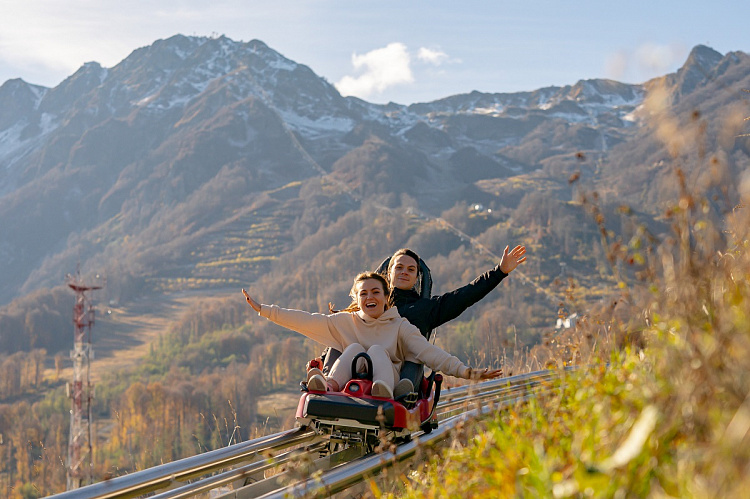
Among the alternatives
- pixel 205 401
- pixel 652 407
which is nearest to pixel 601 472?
pixel 652 407

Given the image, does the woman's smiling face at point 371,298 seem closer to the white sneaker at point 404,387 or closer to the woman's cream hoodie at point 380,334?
the woman's cream hoodie at point 380,334

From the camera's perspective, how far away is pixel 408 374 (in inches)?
235

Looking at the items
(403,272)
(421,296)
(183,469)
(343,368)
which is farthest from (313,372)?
(421,296)

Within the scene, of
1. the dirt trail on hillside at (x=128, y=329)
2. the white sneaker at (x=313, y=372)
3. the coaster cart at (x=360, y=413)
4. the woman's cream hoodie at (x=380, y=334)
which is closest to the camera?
the coaster cart at (x=360, y=413)

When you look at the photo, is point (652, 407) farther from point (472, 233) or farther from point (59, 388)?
point (472, 233)

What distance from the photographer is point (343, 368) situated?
5.92 metres

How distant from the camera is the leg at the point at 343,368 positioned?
588cm

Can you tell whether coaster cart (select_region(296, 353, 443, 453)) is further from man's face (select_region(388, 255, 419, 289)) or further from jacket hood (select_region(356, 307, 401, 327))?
man's face (select_region(388, 255, 419, 289))

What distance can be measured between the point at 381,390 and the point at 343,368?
1.63 ft

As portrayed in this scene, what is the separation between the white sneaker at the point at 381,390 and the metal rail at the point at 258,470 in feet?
1.16

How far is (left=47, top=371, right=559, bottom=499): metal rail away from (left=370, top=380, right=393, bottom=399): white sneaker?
352 millimetres

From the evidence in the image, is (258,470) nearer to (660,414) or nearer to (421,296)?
(421,296)

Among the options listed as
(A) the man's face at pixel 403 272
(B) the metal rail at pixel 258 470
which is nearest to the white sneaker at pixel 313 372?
(B) the metal rail at pixel 258 470

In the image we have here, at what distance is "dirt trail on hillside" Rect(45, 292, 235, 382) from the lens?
5659 inches
